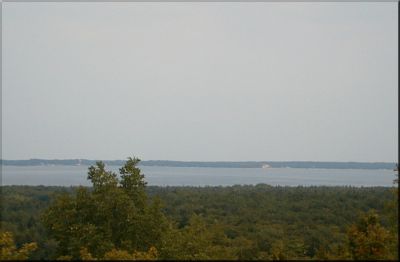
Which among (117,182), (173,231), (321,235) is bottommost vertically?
(321,235)

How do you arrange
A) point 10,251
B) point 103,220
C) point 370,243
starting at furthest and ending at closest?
point 103,220 < point 10,251 < point 370,243

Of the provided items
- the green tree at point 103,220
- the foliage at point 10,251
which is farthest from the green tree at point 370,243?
the foliage at point 10,251

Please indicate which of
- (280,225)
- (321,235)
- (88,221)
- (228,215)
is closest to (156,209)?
(88,221)

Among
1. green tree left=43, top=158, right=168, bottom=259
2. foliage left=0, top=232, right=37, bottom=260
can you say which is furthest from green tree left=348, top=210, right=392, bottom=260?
foliage left=0, top=232, right=37, bottom=260

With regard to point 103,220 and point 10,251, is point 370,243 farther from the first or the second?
point 10,251

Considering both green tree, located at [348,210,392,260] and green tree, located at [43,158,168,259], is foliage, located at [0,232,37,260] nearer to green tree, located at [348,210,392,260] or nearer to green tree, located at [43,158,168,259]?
green tree, located at [43,158,168,259]

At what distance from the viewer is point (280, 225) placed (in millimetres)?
44938

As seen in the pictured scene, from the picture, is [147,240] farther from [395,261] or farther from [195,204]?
[195,204]

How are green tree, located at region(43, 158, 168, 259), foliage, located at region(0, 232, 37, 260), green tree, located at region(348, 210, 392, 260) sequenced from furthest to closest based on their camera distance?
1. green tree, located at region(43, 158, 168, 259)
2. foliage, located at region(0, 232, 37, 260)
3. green tree, located at region(348, 210, 392, 260)

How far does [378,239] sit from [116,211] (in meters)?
7.93

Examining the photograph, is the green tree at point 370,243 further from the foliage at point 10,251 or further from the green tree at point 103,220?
the foliage at point 10,251

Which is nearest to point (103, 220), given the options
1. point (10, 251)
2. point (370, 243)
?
point (10, 251)

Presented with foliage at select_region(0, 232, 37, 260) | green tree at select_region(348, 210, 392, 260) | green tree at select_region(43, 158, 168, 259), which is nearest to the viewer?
green tree at select_region(348, 210, 392, 260)

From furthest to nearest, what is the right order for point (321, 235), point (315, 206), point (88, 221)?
point (315, 206), point (321, 235), point (88, 221)
